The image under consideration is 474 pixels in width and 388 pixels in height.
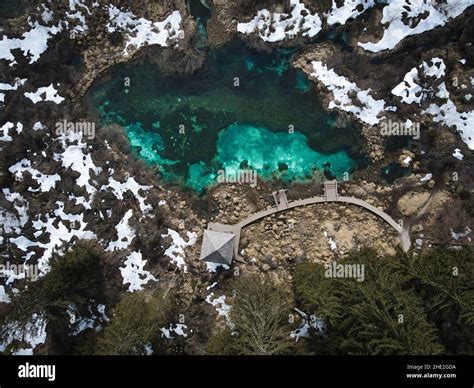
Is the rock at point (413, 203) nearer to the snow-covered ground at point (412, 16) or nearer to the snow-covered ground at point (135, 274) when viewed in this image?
the snow-covered ground at point (412, 16)

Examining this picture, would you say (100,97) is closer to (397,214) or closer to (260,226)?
(260,226)

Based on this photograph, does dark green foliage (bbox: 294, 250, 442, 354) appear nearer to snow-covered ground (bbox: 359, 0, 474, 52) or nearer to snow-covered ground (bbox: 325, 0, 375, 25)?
snow-covered ground (bbox: 359, 0, 474, 52)

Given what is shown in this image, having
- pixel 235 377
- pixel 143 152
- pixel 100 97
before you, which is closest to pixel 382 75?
pixel 143 152

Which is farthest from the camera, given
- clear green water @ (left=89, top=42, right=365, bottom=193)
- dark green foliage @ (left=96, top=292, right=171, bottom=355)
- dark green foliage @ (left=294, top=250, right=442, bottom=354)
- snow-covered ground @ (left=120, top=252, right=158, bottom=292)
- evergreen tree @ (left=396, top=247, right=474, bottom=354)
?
clear green water @ (left=89, top=42, right=365, bottom=193)

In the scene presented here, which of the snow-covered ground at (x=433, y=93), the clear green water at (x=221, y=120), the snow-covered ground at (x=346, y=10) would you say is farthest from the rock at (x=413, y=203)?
the snow-covered ground at (x=346, y=10)

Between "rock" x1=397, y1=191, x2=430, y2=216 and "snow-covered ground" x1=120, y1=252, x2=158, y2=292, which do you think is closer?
"snow-covered ground" x1=120, y1=252, x2=158, y2=292

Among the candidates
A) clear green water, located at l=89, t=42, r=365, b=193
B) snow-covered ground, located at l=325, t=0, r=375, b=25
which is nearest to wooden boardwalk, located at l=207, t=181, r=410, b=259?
clear green water, located at l=89, t=42, r=365, b=193
